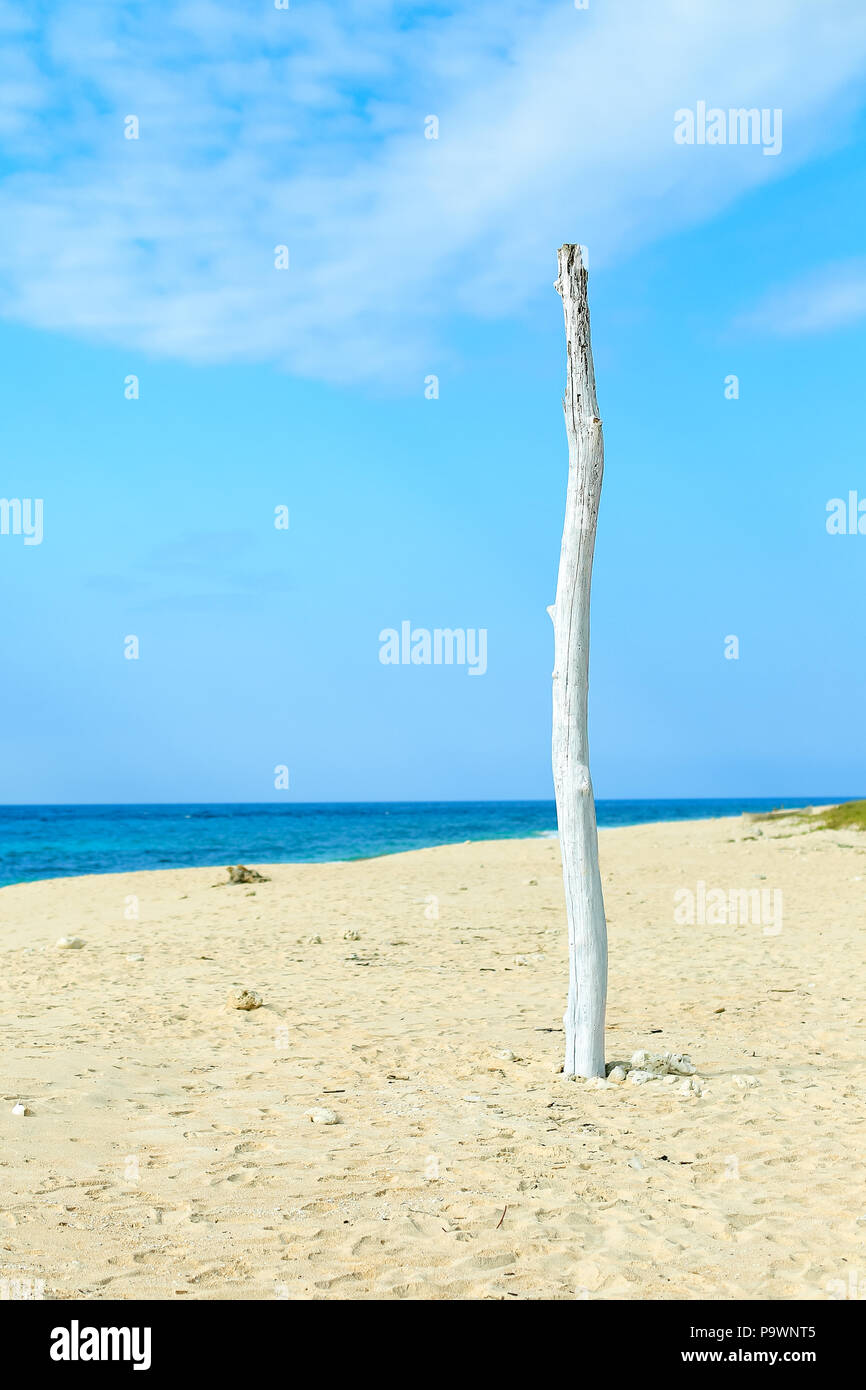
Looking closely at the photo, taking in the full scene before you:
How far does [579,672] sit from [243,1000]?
4.44m

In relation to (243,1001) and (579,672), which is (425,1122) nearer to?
(579,672)

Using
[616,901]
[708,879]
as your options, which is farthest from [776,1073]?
[708,879]

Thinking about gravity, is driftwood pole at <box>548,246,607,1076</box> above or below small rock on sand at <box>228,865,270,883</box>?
above

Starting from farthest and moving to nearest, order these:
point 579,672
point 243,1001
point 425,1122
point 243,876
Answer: point 243,876 → point 243,1001 → point 579,672 → point 425,1122

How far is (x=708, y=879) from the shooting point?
64.8 feet

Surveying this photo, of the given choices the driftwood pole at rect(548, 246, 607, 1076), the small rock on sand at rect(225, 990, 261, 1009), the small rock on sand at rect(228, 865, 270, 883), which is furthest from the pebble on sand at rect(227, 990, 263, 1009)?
the small rock on sand at rect(228, 865, 270, 883)

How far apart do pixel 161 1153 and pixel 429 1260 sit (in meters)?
1.91

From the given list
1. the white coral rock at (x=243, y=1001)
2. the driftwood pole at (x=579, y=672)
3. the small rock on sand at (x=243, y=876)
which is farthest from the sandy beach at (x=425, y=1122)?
the small rock on sand at (x=243, y=876)

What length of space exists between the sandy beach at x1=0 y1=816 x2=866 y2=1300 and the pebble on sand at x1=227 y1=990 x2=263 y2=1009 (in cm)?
6

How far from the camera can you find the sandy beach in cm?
433

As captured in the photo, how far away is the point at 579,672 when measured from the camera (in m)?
6.93

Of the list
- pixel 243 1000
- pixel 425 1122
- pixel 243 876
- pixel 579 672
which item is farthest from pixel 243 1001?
pixel 243 876

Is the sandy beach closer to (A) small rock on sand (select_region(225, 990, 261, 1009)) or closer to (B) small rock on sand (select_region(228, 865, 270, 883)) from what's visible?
(A) small rock on sand (select_region(225, 990, 261, 1009))
